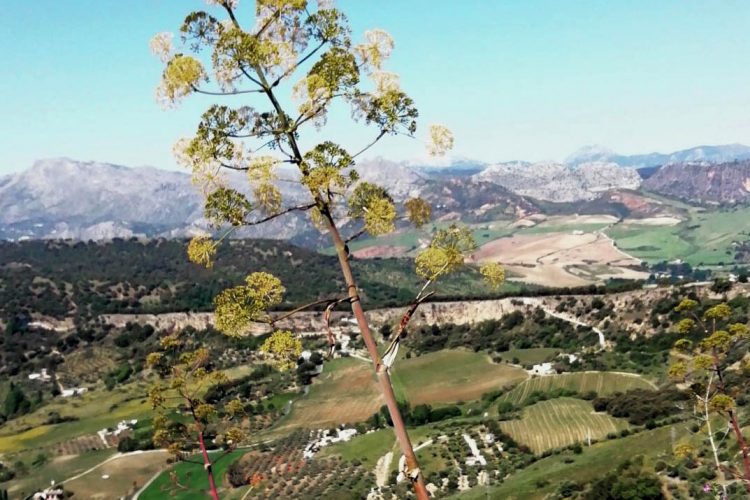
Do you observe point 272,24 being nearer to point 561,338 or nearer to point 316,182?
point 316,182

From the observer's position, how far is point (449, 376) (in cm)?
14038

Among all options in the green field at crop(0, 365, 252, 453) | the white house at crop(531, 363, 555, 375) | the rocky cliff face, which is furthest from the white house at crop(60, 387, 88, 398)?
the white house at crop(531, 363, 555, 375)

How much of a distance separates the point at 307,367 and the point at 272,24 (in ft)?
502

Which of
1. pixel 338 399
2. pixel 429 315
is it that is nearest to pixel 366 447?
pixel 338 399

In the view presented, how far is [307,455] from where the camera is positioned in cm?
9606

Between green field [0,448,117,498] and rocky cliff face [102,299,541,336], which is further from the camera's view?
rocky cliff face [102,299,541,336]

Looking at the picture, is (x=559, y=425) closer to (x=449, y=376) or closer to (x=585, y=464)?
(x=585, y=464)

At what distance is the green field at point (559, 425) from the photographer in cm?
8238

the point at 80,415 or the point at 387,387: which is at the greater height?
the point at 387,387

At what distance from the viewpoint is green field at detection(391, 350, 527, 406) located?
125938mm

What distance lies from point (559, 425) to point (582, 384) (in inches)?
843

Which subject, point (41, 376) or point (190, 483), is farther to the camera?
point (41, 376)

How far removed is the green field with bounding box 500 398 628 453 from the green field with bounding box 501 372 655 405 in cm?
779

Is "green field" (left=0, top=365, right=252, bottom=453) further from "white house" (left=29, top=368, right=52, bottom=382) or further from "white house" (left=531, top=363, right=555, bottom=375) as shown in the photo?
"white house" (left=531, top=363, right=555, bottom=375)
